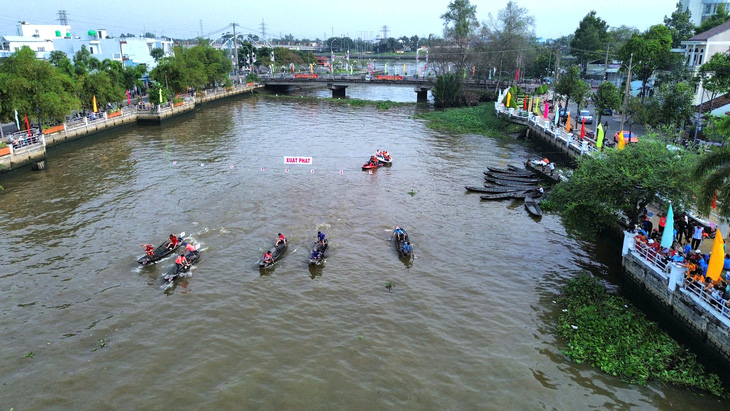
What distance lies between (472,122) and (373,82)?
134 feet

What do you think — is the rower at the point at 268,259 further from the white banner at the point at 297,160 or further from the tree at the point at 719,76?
the tree at the point at 719,76

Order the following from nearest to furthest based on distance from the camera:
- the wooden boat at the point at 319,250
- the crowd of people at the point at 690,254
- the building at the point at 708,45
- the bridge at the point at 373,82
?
the crowd of people at the point at 690,254, the wooden boat at the point at 319,250, the building at the point at 708,45, the bridge at the point at 373,82

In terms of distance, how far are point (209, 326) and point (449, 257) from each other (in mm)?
13384

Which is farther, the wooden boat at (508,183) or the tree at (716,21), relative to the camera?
the tree at (716,21)

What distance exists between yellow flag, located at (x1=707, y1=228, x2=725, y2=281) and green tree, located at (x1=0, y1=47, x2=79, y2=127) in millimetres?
52467

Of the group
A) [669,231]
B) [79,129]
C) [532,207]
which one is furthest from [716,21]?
[79,129]

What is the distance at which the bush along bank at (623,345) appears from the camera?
669 inches

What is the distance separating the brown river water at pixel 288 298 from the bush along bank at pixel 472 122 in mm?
23305

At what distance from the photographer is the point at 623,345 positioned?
60.9 ft

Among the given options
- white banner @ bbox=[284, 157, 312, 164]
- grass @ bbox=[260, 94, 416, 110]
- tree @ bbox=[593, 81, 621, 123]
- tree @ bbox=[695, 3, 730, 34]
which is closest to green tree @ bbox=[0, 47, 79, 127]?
white banner @ bbox=[284, 157, 312, 164]

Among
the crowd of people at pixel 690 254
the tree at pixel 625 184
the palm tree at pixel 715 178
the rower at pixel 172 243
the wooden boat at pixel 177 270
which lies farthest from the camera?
the rower at pixel 172 243

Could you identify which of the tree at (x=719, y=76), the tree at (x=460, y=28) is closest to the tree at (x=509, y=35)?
the tree at (x=460, y=28)

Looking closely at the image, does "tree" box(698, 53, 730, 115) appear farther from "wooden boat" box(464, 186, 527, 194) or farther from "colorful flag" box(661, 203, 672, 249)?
"colorful flag" box(661, 203, 672, 249)

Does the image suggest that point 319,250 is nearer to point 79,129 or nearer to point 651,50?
point 79,129
